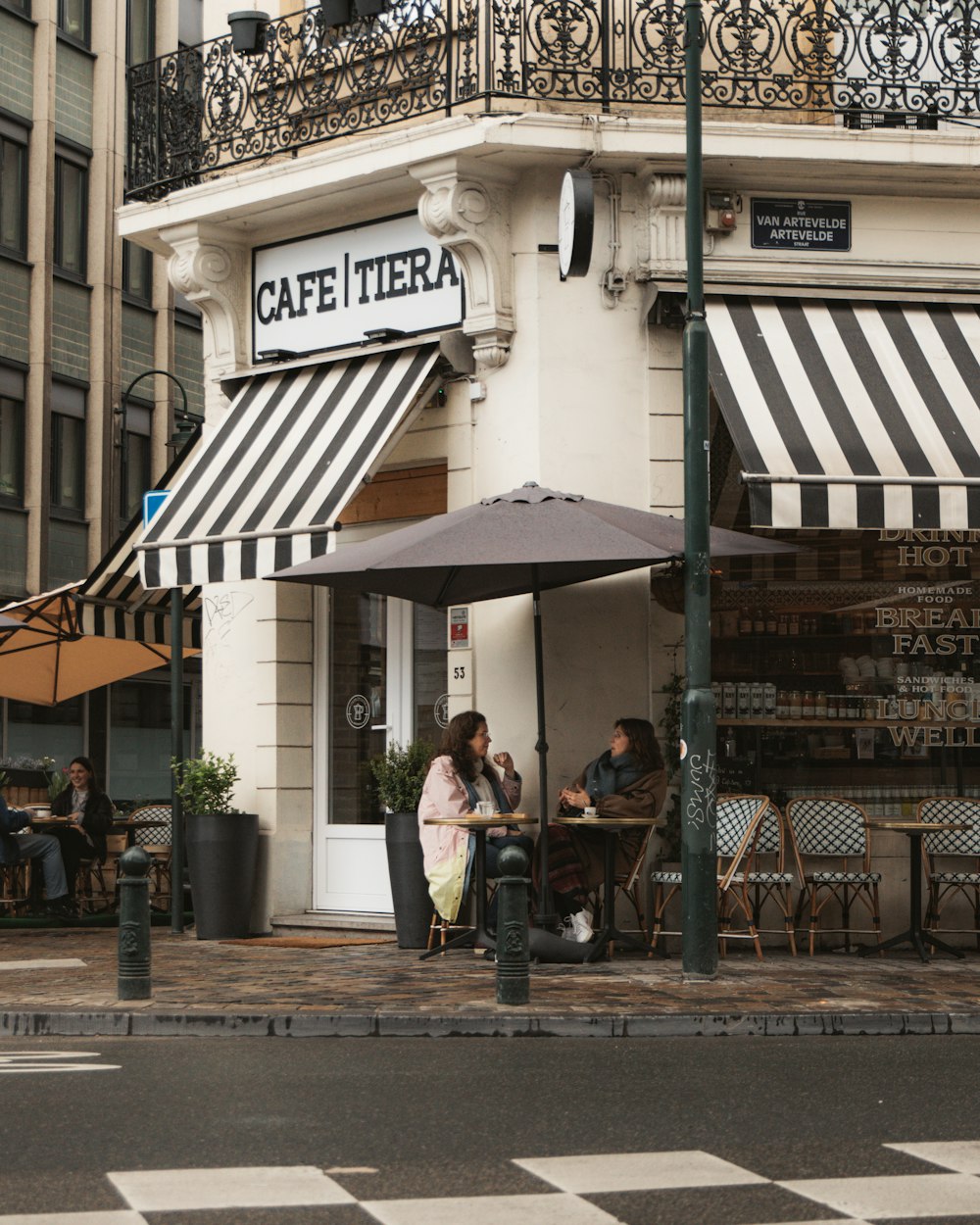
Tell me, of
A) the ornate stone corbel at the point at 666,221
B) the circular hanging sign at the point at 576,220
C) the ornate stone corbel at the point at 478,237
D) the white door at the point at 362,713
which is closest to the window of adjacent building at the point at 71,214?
the white door at the point at 362,713

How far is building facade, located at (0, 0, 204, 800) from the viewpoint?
95.1ft

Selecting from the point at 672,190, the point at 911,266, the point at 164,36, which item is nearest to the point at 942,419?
the point at 911,266

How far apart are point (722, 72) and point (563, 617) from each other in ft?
13.6

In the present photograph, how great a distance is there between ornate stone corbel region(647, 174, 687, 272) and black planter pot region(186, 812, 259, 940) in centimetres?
514

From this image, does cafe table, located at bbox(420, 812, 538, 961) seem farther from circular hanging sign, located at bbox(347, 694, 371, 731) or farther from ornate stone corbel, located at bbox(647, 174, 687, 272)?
ornate stone corbel, located at bbox(647, 174, 687, 272)

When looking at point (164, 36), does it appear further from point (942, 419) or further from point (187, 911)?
Answer: point (942, 419)

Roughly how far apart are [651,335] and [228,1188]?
9.21 meters

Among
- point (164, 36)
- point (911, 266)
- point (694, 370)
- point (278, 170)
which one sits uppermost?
point (164, 36)

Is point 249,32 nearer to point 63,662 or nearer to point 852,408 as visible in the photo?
point 852,408

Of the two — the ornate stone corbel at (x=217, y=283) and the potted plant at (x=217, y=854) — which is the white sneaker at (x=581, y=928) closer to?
the potted plant at (x=217, y=854)

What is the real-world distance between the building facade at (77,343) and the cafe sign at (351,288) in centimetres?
1367

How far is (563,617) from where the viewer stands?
44.7 ft

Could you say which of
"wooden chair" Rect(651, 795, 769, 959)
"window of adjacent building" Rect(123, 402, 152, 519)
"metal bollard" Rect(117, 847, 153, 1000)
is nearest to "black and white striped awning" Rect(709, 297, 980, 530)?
"wooden chair" Rect(651, 795, 769, 959)

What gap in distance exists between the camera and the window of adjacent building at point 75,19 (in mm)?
30547
